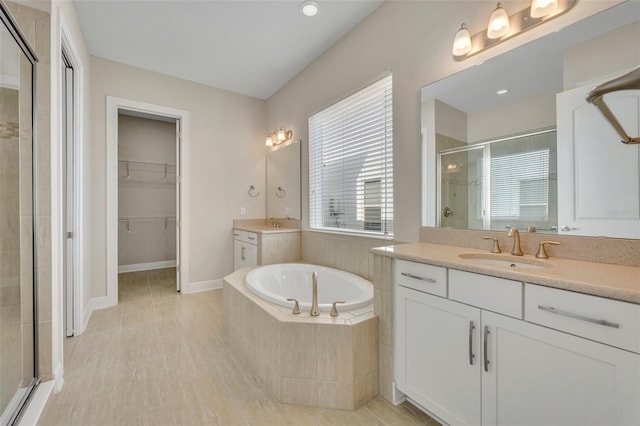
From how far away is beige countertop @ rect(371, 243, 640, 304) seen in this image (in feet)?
2.79

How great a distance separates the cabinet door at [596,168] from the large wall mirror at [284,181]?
2520 millimetres

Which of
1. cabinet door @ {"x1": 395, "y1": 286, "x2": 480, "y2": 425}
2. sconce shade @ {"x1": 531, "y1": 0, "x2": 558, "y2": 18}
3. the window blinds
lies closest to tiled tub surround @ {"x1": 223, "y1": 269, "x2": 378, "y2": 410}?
cabinet door @ {"x1": 395, "y1": 286, "x2": 480, "y2": 425}

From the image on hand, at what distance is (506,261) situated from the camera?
1.45 meters

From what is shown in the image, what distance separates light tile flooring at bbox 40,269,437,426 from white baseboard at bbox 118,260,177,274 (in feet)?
7.64

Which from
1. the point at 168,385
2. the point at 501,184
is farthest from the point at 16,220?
the point at 501,184

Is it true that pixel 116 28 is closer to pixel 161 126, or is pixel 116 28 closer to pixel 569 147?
pixel 161 126

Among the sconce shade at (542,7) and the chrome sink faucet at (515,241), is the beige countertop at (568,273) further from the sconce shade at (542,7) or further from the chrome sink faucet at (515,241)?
the sconce shade at (542,7)

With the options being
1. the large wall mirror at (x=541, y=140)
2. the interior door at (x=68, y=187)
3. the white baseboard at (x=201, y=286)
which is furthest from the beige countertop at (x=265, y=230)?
the large wall mirror at (x=541, y=140)

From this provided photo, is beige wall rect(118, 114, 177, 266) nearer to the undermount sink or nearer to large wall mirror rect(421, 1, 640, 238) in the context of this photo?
large wall mirror rect(421, 1, 640, 238)

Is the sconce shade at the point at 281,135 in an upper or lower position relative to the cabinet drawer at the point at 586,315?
upper

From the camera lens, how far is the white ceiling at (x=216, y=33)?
2305 millimetres

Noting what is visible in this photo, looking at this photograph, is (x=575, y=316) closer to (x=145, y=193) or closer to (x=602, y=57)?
(x=602, y=57)

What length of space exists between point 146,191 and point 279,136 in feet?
9.71

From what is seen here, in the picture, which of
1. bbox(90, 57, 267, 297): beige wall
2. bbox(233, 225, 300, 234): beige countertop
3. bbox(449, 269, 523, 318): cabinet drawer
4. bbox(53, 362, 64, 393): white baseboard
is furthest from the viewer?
bbox(233, 225, 300, 234): beige countertop
